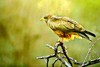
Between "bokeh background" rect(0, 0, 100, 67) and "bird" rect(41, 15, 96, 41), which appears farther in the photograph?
"bokeh background" rect(0, 0, 100, 67)

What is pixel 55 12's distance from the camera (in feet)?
6.33

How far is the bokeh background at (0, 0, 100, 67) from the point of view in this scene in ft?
6.12

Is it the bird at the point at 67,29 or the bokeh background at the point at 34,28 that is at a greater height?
the bokeh background at the point at 34,28

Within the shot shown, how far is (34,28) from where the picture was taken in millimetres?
2074

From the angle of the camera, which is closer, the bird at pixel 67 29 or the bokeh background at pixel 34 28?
the bird at pixel 67 29

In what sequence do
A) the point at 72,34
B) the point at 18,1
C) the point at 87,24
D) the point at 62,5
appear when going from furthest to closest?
the point at 18,1 → the point at 62,5 → the point at 87,24 → the point at 72,34

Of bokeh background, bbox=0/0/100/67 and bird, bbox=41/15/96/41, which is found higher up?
bokeh background, bbox=0/0/100/67

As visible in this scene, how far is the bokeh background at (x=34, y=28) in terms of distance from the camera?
187 cm

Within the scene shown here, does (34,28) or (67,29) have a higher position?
(34,28)

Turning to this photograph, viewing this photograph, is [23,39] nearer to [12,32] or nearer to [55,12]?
[12,32]

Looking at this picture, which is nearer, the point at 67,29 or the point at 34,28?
the point at 67,29

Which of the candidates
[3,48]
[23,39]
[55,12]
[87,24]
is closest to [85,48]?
[87,24]

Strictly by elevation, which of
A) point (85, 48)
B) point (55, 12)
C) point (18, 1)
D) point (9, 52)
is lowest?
point (85, 48)

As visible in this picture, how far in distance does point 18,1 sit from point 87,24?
0.57 metres
